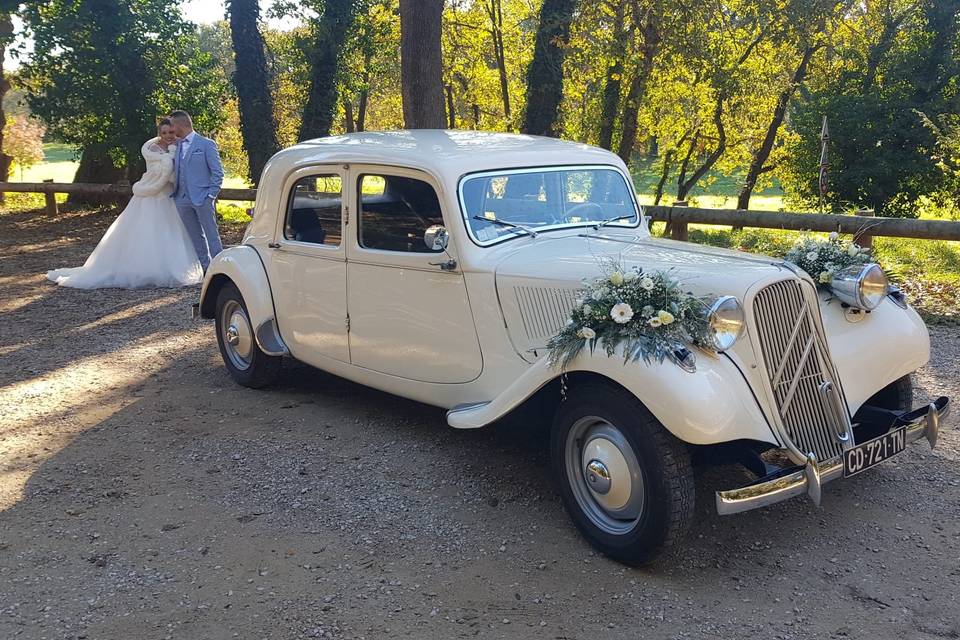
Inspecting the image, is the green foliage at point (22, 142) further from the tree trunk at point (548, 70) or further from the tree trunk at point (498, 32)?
the tree trunk at point (548, 70)

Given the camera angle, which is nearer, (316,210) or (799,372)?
(799,372)

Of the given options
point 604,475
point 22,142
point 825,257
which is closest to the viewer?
point 604,475

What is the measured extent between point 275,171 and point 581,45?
7.28 meters

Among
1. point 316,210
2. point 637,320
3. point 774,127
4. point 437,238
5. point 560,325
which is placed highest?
point 774,127

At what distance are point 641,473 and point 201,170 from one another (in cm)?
755

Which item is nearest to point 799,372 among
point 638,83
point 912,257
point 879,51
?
point 912,257

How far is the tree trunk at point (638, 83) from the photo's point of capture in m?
11.4

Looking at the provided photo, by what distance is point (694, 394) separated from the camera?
315cm

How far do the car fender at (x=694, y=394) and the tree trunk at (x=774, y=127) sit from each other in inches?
612

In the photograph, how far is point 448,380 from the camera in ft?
14.6

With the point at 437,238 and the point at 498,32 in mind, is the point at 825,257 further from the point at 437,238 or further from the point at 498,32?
the point at 498,32

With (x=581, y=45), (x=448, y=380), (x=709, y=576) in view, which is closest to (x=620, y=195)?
(x=448, y=380)

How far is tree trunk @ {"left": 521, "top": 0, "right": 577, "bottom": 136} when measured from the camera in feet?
36.9

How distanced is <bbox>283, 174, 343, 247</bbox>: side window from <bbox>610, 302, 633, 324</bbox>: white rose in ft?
7.27
